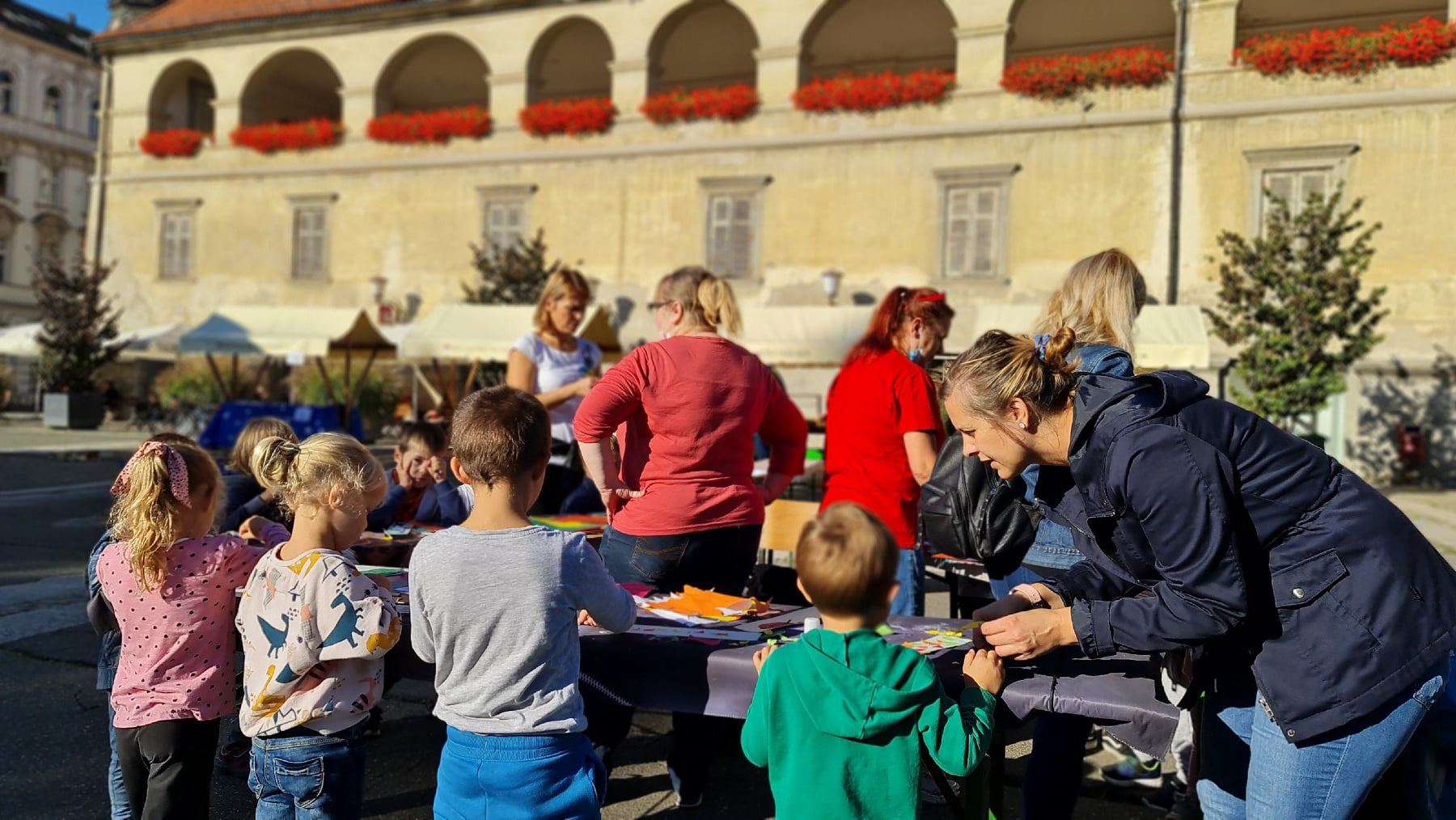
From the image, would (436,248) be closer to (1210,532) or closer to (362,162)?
(362,162)

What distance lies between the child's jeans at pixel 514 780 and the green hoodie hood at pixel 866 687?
2.47ft

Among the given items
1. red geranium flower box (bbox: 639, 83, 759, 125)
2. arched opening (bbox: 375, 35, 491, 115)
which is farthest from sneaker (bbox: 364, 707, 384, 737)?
arched opening (bbox: 375, 35, 491, 115)

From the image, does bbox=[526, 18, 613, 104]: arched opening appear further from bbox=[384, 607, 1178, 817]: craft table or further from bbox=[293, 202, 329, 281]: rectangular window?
bbox=[384, 607, 1178, 817]: craft table

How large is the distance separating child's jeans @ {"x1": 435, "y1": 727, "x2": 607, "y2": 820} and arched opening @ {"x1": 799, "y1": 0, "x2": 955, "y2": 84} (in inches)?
812

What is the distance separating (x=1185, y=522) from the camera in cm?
207

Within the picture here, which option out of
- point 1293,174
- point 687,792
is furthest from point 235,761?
point 1293,174

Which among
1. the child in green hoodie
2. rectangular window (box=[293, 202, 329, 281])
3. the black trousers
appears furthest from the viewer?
rectangular window (box=[293, 202, 329, 281])

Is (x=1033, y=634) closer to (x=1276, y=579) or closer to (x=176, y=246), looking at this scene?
(x=1276, y=579)

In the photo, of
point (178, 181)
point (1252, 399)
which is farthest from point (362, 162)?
point (1252, 399)

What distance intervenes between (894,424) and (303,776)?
2.58m

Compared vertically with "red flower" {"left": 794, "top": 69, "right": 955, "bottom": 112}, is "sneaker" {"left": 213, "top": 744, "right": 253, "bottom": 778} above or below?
below

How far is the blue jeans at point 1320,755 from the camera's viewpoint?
215 cm

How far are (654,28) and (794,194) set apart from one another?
16.0ft

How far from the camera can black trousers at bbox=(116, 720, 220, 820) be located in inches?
118
